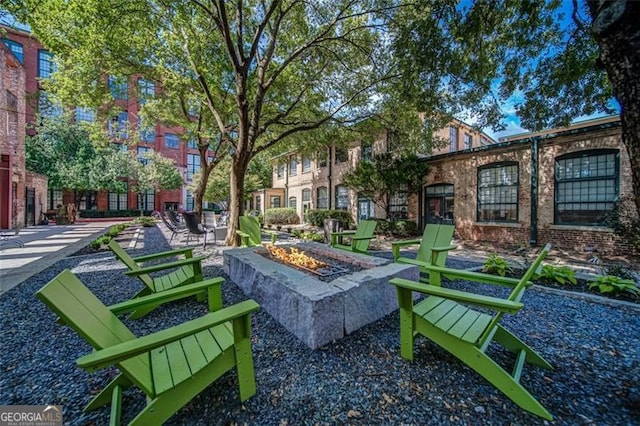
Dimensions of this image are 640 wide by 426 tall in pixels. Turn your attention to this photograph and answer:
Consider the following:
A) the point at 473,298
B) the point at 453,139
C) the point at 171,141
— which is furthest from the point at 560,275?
the point at 171,141

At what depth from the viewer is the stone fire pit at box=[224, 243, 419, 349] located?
2.36 metres

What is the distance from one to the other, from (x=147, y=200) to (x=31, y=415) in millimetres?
30685

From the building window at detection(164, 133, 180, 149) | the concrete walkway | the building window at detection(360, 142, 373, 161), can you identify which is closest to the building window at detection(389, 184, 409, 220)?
the building window at detection(360, 142, 373, 161)

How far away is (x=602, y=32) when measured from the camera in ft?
5.05

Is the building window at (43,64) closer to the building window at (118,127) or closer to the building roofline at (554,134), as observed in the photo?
the building window at (118,127)

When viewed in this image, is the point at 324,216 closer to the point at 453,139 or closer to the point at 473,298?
the point at 453,139

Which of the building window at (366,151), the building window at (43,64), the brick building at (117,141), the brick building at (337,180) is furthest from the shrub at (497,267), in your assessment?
the building window at (43,64)

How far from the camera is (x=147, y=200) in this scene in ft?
89.6

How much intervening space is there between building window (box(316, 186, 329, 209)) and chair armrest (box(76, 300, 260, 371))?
14.7 metres

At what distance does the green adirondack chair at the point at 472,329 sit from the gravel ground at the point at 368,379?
0.13 meters

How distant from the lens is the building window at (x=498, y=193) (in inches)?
357

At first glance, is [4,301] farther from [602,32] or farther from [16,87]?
[16,87]

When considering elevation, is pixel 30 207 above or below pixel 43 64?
below

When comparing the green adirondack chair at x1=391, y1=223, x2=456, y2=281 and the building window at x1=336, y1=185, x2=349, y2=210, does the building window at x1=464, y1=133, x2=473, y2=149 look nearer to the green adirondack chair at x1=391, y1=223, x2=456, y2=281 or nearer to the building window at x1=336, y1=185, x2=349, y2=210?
the building window at x1=336, y1=185, x2=349, y2=210
